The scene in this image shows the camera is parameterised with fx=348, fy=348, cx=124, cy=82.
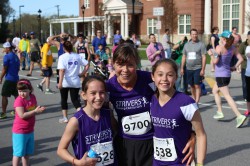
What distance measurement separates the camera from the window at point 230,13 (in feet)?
125

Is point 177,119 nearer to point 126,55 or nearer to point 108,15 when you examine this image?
point 126,55

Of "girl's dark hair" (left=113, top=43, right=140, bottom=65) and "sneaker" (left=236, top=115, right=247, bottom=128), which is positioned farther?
"sneaker" (left=236, top=115, right=247, bottom=128)

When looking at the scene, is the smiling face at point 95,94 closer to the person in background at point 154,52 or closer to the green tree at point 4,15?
the person in background at point 154,52

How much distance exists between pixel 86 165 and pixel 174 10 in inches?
1546

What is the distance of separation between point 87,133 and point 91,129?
1.8 inches

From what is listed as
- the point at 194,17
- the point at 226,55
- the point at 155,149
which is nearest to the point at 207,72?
the point at 226,55

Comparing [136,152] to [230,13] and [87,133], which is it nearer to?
[87,133]

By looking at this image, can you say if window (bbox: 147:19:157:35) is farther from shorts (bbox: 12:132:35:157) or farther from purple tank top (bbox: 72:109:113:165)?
purple tank top (bbox: 72:109:113:165)

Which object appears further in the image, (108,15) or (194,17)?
(108,15)

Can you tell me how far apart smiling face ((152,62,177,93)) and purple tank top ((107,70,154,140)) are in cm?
28

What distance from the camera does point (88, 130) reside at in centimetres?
280

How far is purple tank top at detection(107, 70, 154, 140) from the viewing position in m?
3.01

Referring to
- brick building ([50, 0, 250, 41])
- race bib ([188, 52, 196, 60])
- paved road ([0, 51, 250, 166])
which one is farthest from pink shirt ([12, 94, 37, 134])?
brick building ([50, 0, 250, 41])

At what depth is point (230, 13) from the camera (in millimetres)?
38531
